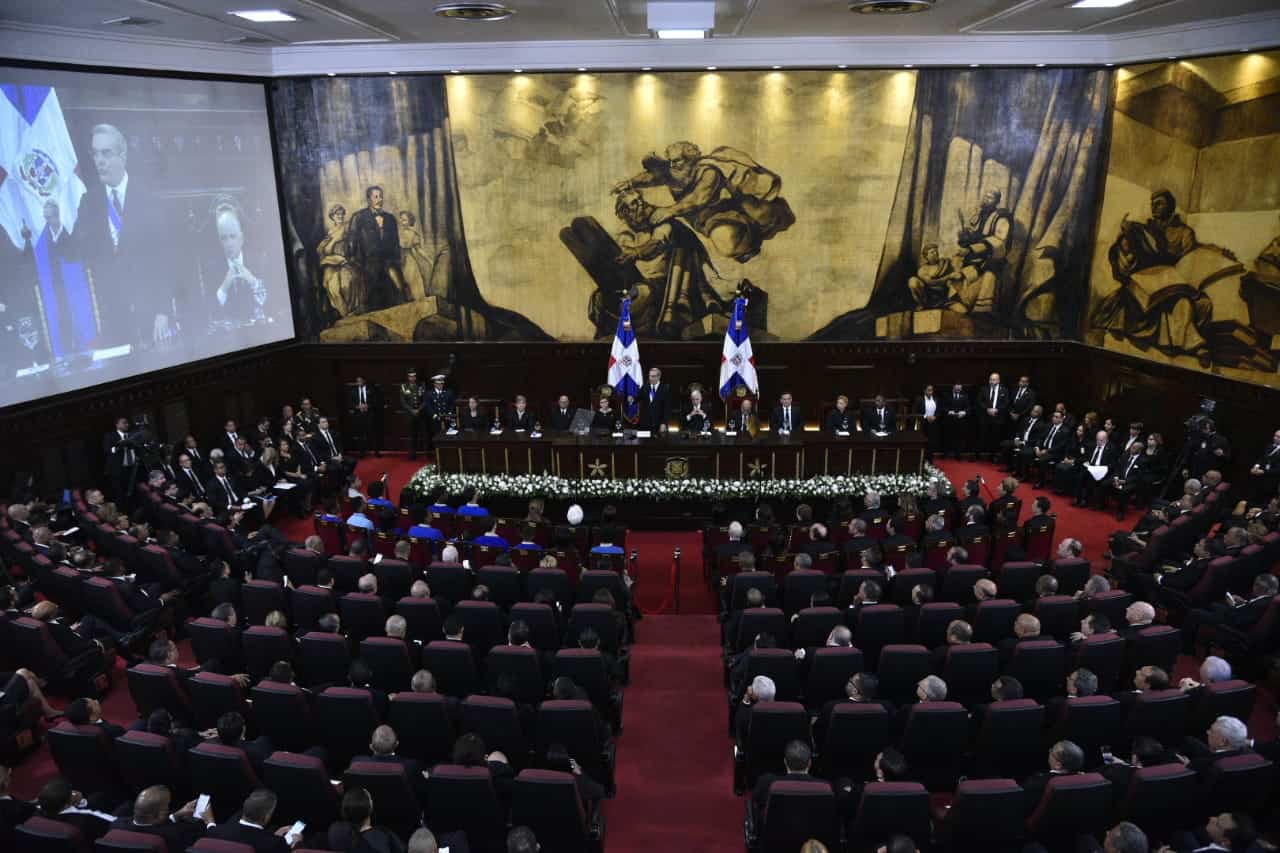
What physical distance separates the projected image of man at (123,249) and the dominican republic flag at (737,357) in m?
9.90

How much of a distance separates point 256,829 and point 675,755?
148 inches

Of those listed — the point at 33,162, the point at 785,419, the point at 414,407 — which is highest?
the point at 33,162

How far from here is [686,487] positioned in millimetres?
13125

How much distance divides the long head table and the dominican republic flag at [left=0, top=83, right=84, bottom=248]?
21.9 ft

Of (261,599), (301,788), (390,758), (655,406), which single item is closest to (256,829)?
(301,788)

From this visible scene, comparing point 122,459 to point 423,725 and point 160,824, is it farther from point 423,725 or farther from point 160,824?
point 160,824

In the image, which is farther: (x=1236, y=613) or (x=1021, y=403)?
(x=1021, y=403)

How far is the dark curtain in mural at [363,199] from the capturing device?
16.4 m

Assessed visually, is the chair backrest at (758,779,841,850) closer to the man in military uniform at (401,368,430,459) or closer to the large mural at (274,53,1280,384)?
the large mural at (274,53,1280,384)

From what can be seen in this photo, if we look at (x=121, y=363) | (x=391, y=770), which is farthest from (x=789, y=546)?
(x=121, y=363)

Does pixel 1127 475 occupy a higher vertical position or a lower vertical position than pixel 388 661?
lower

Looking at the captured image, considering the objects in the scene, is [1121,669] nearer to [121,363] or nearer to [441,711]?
[441,711]

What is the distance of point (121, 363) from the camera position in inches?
535

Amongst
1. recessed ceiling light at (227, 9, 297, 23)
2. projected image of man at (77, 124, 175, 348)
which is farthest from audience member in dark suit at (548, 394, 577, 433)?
recessed ceiling light at (227, 9, 297, 23)
